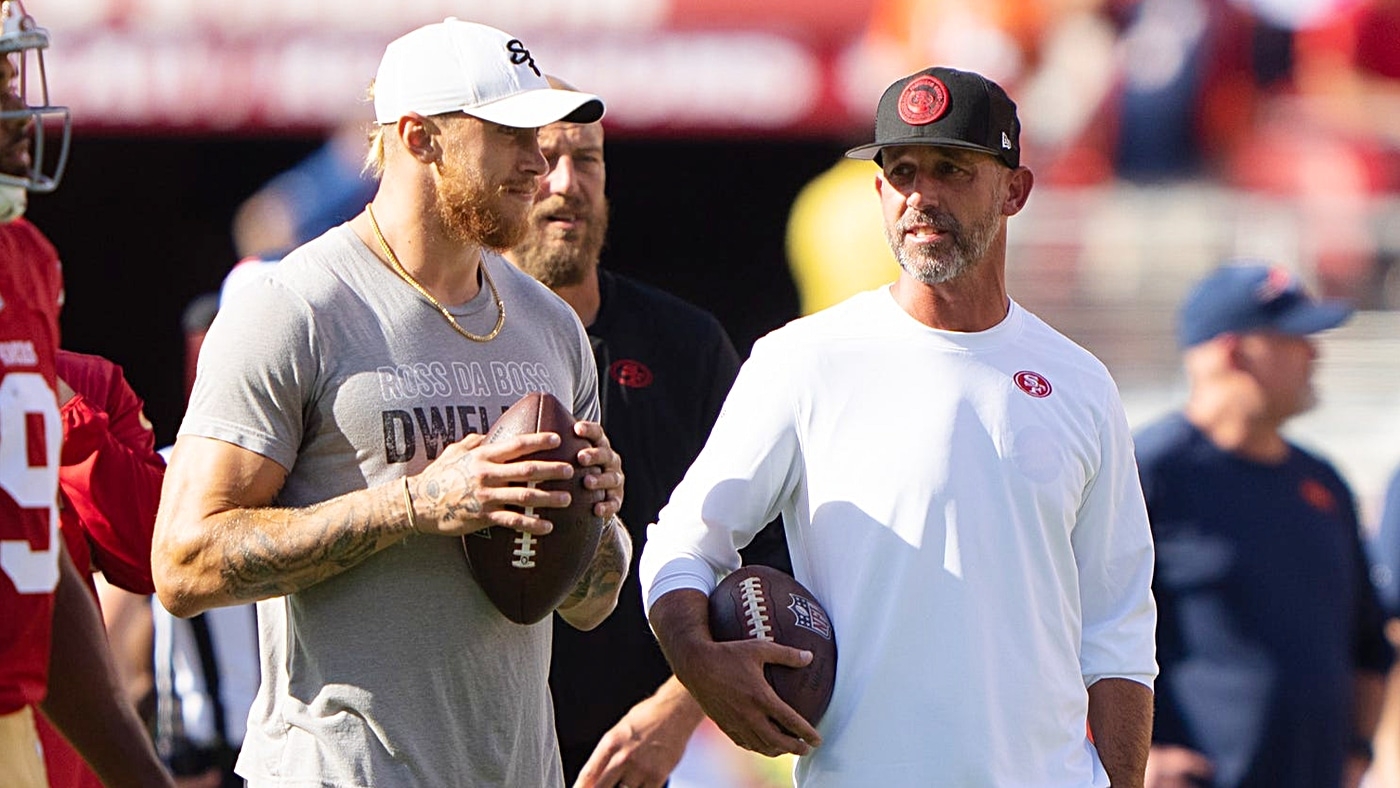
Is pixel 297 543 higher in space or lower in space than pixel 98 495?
higher

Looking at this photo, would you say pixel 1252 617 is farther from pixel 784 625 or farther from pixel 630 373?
pixel 784 625

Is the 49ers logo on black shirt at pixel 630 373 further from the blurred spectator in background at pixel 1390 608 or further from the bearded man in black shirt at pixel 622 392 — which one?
the blurred spectator in background at pixel 1390 608

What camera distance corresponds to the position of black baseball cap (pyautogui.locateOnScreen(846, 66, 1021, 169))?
11.6ft

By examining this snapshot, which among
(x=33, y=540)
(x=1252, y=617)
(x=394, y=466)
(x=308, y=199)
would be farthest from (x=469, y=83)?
(x=308, y=199)

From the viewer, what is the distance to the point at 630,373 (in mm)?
4418

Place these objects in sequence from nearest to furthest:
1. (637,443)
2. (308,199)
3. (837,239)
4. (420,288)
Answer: (420,288), (637,443), (837,239), (308,199)

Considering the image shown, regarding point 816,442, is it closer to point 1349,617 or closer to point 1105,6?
point 1349,617

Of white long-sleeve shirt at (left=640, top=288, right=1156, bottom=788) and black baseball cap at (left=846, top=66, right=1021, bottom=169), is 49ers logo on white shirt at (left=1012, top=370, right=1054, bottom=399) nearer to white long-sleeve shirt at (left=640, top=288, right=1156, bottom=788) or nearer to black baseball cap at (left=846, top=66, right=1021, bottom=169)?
white long-sleeve shirt at (left=640, top=288, right=1156, bottom=788)

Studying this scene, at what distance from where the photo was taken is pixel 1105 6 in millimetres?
8430

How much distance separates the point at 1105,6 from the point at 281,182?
3.87 meters

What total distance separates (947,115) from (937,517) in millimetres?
732

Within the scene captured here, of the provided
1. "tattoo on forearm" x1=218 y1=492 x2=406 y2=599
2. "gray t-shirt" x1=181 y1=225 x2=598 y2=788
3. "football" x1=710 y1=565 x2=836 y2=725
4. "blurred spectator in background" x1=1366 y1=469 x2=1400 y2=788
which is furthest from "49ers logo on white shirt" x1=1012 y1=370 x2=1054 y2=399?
"blurred spectator in background" x1=1366 y1=469 x2=1400 y2=788

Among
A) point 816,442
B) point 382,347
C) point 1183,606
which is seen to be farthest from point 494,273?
point 1183,606

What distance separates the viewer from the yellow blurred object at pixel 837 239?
27.8 ft
